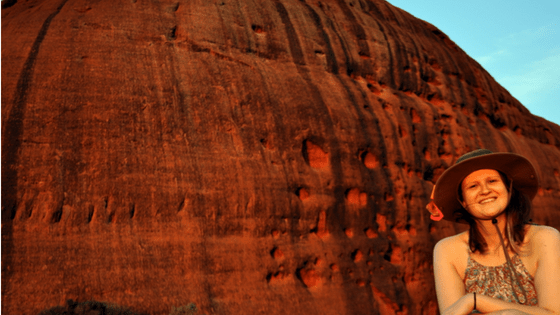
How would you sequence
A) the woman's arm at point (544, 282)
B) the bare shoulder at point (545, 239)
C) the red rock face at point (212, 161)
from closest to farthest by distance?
1. the woman's arm at point (544, 282)
2. the bare shoulder at point (545, 239)
3. the red rock face at point (212, 161)

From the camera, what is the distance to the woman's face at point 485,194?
2117mm

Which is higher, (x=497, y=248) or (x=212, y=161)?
(x=497, y=248)

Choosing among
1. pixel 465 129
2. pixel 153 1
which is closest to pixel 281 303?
pixel 153 1

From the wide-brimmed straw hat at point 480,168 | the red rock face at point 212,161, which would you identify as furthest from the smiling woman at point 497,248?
the red rock face at point 212,161

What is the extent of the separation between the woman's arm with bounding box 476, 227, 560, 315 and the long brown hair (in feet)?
0.26

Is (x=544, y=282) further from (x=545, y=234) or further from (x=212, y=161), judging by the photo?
(x=212, y=161)

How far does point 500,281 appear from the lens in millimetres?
2082

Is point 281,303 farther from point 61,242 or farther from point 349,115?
point 349,115

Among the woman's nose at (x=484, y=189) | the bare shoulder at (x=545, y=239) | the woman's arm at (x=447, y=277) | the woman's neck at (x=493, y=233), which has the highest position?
the woman's nose at (x=484, y=189)

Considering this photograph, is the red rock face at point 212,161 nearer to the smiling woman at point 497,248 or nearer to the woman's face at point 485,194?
the smiling woman at point 497,248

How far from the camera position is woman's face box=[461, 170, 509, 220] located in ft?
6.95

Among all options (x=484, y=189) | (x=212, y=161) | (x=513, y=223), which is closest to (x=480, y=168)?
(x=484, y=189)

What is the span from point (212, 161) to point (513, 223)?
2650 millimetres

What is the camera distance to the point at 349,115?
5.09 metres
